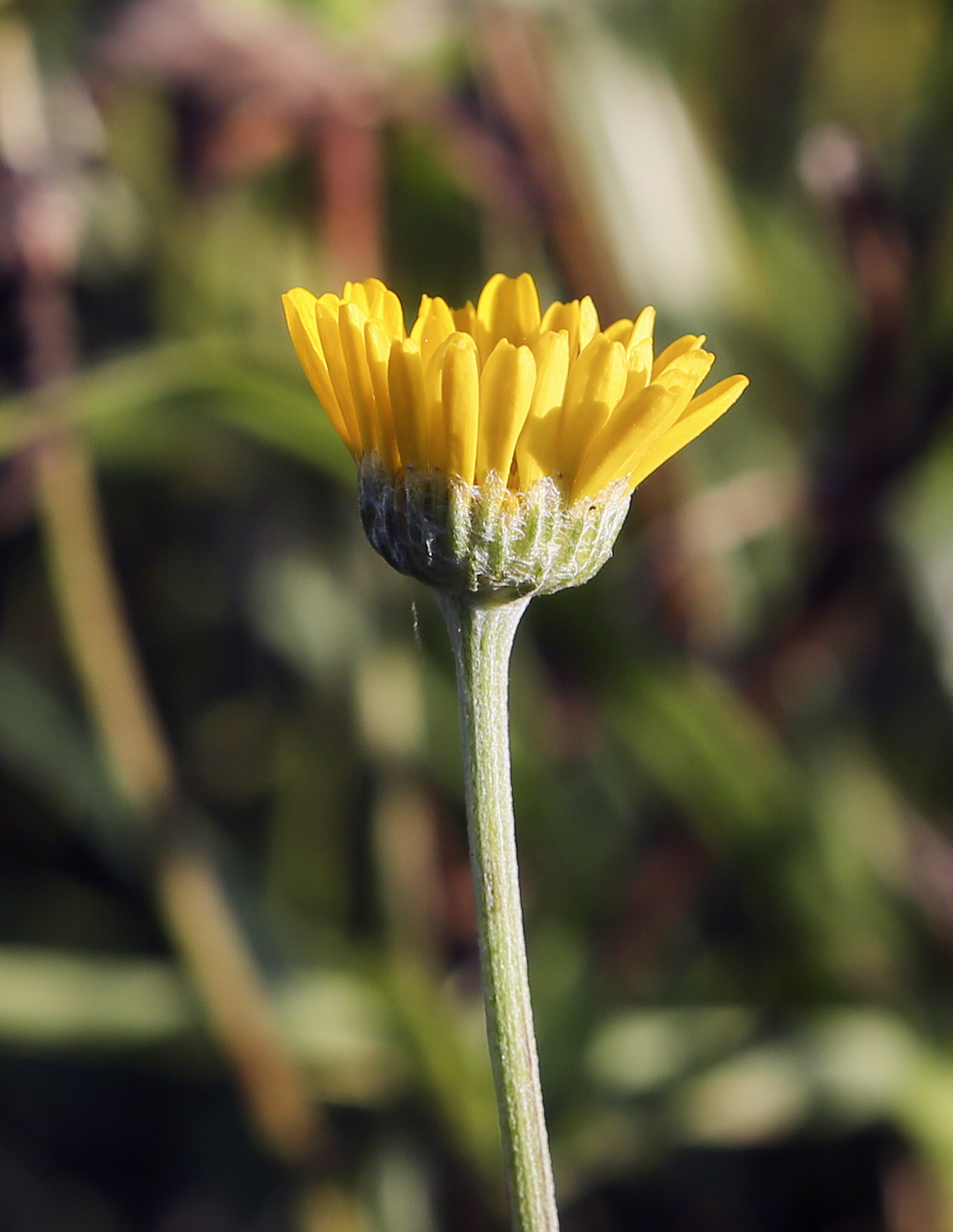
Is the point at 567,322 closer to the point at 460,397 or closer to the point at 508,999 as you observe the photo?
the point at 460,397

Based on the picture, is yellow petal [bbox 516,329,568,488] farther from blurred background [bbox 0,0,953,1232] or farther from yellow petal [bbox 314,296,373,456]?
blurred background [bbox 0,0,953,1232]

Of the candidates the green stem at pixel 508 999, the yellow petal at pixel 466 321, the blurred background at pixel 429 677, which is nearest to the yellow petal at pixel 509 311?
the yellow petal at pixel 466 321

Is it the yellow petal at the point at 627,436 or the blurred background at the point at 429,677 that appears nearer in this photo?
the yellow petal at the point at 627,436

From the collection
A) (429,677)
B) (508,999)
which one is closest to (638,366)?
(508,999)

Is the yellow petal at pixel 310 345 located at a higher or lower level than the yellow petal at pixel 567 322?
lower

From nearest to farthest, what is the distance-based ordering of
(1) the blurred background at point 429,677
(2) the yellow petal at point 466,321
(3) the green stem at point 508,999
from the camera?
(3) the green stem at point 508,999 → (2) the yellow petal at point 466,321 → (1) the blurred background at point 429,677

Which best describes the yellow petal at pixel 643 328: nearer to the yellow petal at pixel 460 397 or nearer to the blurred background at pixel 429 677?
the yellow petal at pixel 460 397

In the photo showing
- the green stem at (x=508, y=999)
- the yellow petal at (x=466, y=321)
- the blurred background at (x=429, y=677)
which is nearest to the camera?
the green stem at (x=508, y=999)

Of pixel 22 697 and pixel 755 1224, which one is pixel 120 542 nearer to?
pixel 22 697
